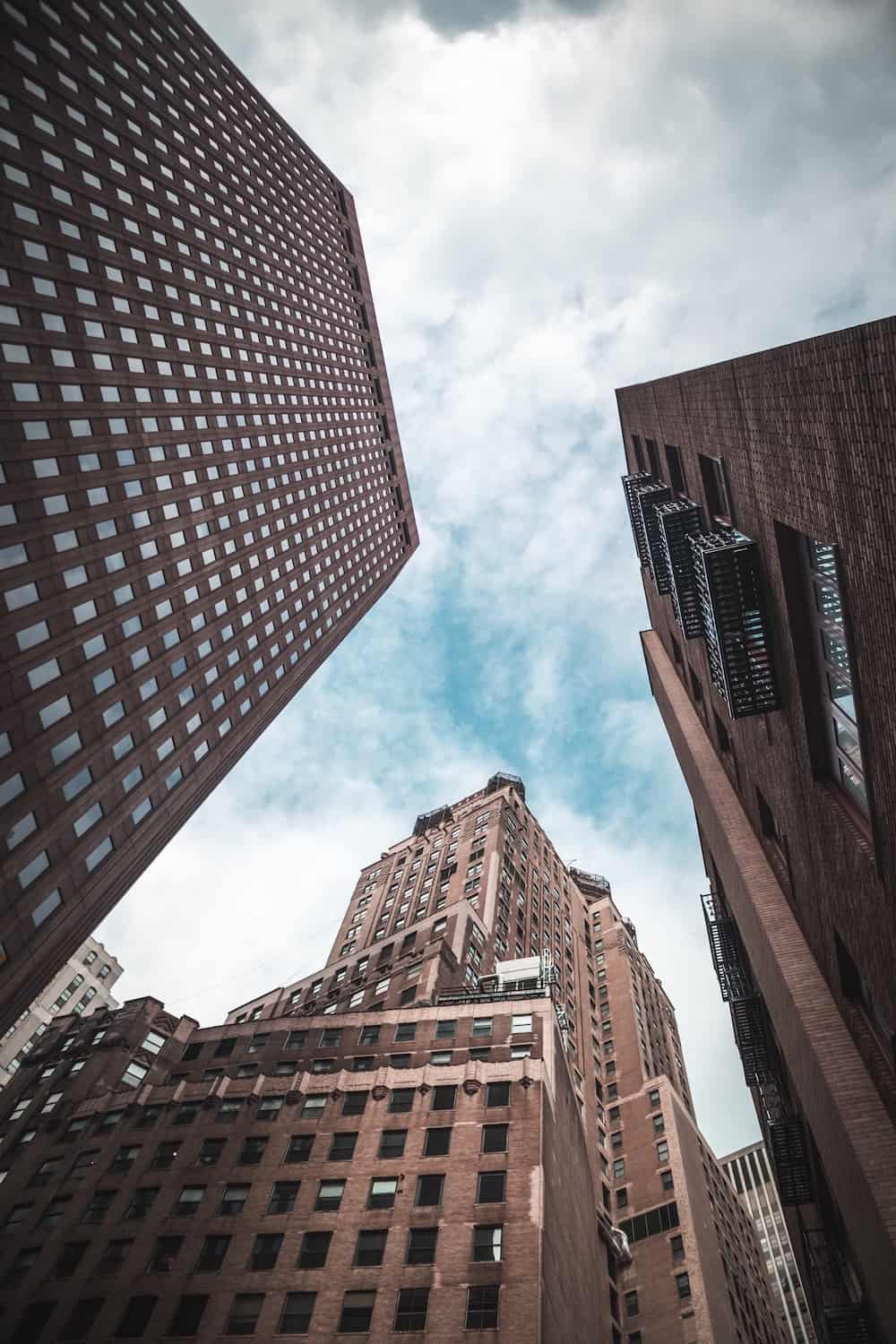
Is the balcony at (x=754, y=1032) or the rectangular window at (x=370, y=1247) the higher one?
the balcony at (x=754, y=1032)

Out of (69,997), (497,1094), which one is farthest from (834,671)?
(69,997)

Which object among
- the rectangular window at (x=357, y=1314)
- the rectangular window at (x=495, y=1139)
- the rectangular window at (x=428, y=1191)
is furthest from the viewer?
the rectangular window at (x=495, y=1139)

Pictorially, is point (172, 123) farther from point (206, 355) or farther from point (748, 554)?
point (748, 554)

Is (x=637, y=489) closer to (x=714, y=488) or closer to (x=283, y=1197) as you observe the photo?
(x=714, y=488)

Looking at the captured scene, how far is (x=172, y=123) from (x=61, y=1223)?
78.5 meters

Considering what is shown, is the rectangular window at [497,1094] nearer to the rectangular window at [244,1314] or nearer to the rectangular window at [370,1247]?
the rectangular window at [370,1247]

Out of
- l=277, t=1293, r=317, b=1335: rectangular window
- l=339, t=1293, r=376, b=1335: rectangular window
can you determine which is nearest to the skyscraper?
l=277, t=1293, r=317, b=1335: rectangular window

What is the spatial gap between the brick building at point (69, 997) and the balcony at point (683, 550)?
94.7 meters

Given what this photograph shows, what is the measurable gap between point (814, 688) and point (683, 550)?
775 cm

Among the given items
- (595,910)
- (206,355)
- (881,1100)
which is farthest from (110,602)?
(595,910)

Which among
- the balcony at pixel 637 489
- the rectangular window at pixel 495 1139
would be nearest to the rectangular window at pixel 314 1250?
the rectangular window at pixel 495 1139

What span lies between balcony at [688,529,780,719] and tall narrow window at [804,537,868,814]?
1.83 m

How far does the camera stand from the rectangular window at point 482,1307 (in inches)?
1187

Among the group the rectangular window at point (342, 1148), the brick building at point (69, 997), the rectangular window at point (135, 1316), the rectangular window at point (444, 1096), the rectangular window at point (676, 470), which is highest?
the brick building at point (69, 997)
